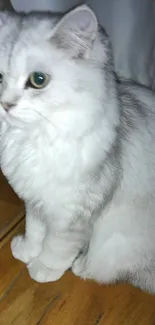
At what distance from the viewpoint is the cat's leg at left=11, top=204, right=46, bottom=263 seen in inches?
53.2

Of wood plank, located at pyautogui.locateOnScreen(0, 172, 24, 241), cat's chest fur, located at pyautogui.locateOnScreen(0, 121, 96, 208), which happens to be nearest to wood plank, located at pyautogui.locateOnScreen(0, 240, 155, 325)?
wood plank, located at pyautogui.locateOnScreen(0, 172, 24, 241)

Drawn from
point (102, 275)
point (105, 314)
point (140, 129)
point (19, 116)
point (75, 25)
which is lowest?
point (105, 314)

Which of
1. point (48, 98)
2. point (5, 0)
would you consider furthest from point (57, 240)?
point (5, 0)

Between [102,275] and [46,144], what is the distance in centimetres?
49

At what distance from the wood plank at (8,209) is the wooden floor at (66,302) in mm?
114

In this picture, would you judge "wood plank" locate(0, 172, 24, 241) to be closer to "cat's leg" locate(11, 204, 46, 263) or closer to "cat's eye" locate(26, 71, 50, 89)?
"cat's leg" locate(11, 204, 46, 263)

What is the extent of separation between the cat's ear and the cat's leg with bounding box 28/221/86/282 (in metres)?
0.48

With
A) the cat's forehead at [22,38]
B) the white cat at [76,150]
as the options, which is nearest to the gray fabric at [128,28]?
the white cat at [76,150]

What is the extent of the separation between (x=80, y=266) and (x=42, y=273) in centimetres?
12

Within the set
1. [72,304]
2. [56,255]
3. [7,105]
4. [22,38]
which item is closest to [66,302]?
[72,304]

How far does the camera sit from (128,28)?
4.60ft

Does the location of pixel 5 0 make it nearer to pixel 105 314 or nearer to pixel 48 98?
pixel 48 98

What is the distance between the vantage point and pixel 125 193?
1.20 meters

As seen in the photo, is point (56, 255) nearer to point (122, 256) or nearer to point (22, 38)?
point (122, 256)
